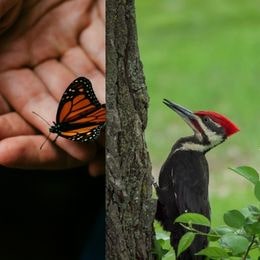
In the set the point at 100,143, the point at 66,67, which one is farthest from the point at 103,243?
the point at 66,67

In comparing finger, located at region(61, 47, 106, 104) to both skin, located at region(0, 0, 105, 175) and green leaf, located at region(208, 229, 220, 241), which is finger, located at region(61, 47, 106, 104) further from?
green leaf, located at region(208, 229, 220, 241)

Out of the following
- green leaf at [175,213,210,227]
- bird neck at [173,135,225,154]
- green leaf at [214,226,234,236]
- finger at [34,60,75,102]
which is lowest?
green leaf at [214,226,234,236]

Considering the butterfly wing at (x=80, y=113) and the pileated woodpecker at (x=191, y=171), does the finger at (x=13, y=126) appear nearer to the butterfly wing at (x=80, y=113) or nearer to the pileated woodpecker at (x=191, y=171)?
the butterfly wing at (x=80, y=113)

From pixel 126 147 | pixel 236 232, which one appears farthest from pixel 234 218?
pixel 126 147

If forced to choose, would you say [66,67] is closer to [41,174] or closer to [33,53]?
[33,53]

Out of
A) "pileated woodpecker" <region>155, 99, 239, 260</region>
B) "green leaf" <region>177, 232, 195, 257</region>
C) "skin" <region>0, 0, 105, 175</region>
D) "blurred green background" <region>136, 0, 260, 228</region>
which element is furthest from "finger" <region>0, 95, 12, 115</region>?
"blurred green background" <region>136, 0, 260, 228</region>

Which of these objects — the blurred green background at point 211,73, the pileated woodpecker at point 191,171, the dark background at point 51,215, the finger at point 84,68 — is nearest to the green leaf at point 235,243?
the pileated woodpecker at point 191,171

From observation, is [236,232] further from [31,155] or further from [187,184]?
[31,155]
